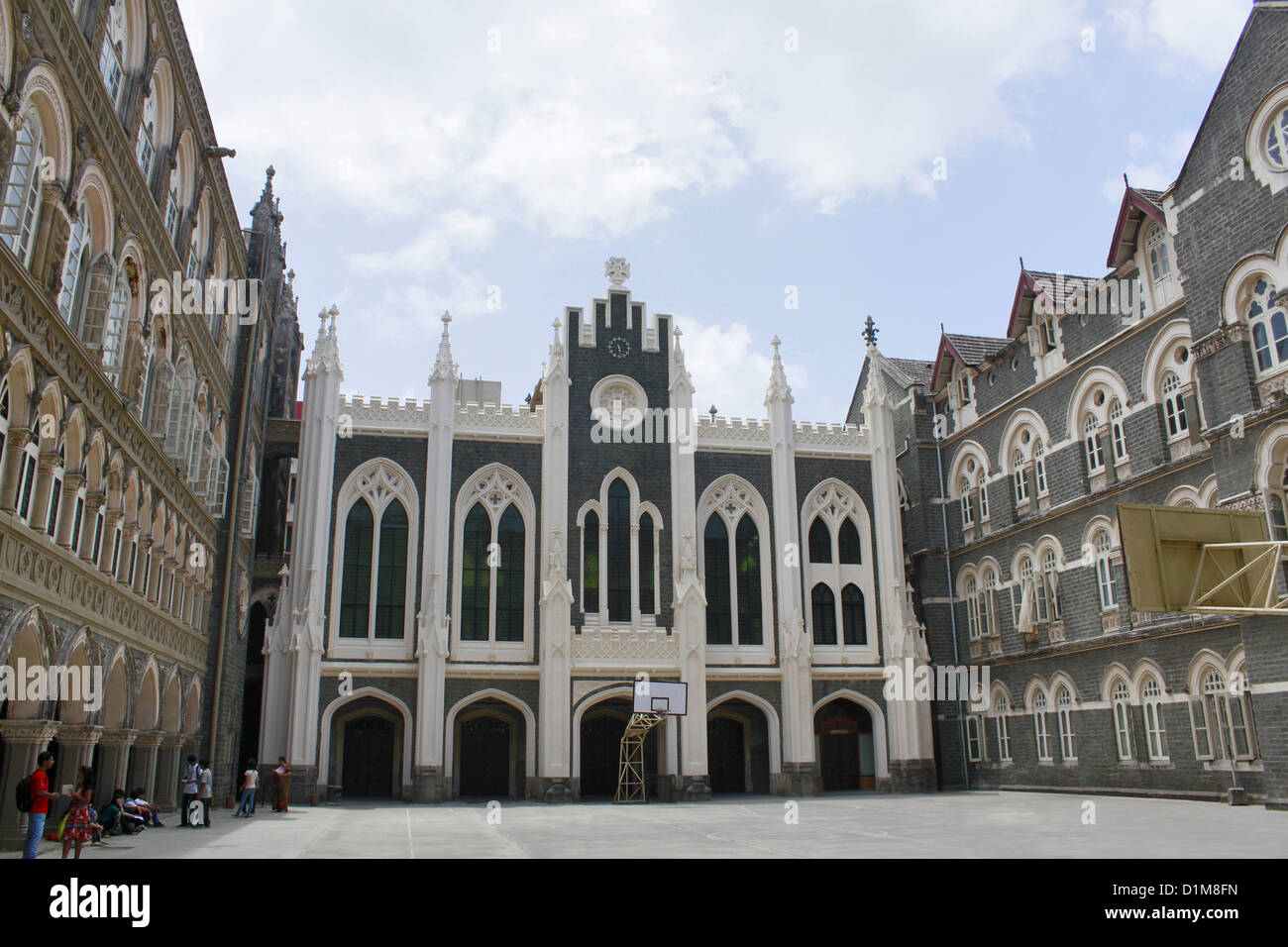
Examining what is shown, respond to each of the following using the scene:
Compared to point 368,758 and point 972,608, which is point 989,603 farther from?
point 368,758

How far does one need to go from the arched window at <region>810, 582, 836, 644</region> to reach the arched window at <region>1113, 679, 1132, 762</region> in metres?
10.7

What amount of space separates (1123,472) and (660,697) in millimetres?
15632

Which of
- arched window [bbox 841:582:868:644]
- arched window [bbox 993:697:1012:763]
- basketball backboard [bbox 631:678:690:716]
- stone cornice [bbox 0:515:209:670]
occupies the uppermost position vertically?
arched window [bbox 841:582:868:644]

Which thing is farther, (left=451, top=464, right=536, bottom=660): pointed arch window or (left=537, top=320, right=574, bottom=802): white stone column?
(left=451, top=464, right=536, bottom=660): pointed arch window

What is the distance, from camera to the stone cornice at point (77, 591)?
551 inches

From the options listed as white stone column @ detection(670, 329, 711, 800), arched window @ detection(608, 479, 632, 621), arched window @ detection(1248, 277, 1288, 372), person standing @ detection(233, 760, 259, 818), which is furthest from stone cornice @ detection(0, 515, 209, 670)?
arched window @ detection(1248, 277, 1288, 372)

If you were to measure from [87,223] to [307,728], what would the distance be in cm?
2019

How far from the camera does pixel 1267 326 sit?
23.8 meters

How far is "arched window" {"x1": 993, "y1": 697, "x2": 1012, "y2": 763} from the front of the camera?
3531 cm

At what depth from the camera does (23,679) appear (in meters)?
14.8

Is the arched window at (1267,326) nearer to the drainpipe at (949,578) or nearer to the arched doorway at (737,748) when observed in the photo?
the drainpipe at (949,578)

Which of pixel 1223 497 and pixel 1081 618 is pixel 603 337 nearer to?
pixel 1081 618

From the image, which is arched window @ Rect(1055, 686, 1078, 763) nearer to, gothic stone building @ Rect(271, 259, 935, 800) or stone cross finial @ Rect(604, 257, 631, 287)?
gothic stone building @ Rect(271, 259, 935, 800)

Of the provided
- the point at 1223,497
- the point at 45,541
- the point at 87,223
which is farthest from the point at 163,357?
the point at 1223,497
